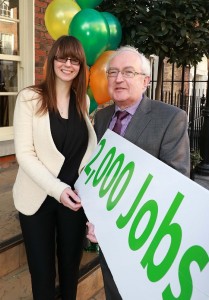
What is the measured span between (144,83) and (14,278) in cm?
172

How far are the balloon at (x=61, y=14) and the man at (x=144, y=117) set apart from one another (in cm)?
102

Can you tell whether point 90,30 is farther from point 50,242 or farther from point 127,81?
point 50,242

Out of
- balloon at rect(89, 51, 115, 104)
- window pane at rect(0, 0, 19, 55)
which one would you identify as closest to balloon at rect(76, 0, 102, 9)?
balloon at rect(89, 51, 115, 104)

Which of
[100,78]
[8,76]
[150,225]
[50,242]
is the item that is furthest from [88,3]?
[8,76]

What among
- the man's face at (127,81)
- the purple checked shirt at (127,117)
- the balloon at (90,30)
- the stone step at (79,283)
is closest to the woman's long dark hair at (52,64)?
the man's face at (127,81)

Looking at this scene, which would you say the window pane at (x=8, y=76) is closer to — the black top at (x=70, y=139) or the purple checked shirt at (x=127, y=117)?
the black top at (x=70, y=139)

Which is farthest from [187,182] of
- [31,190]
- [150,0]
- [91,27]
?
[150,0]

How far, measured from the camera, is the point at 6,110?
4375 mm

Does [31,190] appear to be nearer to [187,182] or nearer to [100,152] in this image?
[100,152]

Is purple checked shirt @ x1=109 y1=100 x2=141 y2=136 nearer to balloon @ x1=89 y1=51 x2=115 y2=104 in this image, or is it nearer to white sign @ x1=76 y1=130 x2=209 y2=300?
white sign @ x1=76 y1=130 x2=209 y2=300

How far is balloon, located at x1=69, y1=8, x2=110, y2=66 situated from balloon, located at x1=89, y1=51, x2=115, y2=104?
0.07 metres

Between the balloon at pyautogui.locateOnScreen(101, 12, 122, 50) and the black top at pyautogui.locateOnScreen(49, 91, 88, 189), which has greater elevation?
the balloon at pyautogui.locateOnScreen(101, 12, 122, 50)

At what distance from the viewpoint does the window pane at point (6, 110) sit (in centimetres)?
431

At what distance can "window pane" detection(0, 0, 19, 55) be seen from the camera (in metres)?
4.05
